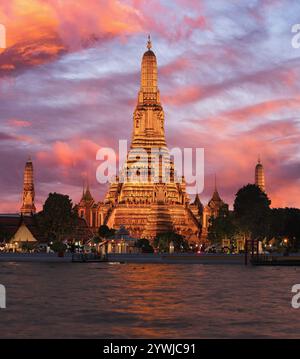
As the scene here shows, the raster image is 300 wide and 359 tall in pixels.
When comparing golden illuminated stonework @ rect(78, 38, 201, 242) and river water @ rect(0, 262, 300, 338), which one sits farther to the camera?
golden illuminated stonework @ rect(78, 38, 201, 242)

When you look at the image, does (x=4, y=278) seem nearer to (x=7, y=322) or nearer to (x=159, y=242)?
(x=7, y=322)

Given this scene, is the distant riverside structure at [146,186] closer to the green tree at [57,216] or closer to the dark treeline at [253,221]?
the dark treeline at [253,221]

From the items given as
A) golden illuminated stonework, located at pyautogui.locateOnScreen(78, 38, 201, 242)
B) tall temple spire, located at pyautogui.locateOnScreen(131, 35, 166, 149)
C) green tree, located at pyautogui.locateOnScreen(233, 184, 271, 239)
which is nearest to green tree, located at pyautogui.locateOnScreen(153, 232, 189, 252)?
golden illuminated stonework, located at pyautogui.locateOnScreen(78, 38, 201, 242)

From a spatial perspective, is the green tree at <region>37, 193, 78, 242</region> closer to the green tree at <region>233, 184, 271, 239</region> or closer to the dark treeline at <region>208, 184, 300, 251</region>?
the dark treeline at <region>208, 184, 300, 251</region>

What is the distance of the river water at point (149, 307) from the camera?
4331cm

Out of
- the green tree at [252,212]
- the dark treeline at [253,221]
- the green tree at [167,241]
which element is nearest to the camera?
the green tree at [252,212]

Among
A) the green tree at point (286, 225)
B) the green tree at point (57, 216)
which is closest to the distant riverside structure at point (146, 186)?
the green tree at point (286, 225)

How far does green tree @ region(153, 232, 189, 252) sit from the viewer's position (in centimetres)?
16088

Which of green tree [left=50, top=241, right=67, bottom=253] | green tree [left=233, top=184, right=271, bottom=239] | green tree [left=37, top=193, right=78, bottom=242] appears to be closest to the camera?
green tree [left=233, top=184, right=271, bottom=239]

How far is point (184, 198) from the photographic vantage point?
197 meters

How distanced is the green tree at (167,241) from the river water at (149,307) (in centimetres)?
7586

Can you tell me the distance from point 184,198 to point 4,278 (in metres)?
114

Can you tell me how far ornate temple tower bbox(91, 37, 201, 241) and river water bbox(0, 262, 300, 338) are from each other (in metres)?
101
